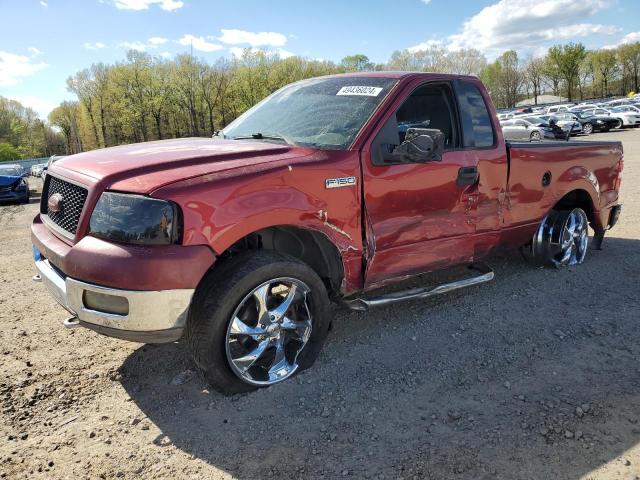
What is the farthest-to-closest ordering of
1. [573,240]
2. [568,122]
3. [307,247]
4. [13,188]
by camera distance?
[568,122] → [13,188] → [573,240] → [307,247]

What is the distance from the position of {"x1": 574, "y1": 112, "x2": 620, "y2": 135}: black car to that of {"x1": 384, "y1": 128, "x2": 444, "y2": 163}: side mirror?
36.9 metres

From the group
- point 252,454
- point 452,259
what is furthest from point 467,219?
point 252,454

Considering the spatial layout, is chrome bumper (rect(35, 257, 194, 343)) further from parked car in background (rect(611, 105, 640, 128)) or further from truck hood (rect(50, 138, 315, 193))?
parked car in background (rect(611, 105, 640, 128))

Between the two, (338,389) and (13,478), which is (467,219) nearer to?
(338,389)

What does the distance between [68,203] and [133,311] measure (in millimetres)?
976

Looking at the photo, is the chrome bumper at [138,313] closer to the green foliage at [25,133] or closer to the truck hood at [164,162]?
the truck hood at [164,162]

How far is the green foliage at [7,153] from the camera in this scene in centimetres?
8538

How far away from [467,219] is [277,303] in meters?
1.78

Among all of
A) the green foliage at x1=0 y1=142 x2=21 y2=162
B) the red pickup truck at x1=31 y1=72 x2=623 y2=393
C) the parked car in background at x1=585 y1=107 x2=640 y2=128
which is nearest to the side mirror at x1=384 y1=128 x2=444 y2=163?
the red pickup truck at x1=31 y1=72 x2=623 y2=393

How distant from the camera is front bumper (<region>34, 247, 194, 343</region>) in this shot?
2.64m

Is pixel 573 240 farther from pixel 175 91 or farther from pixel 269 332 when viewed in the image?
pixel 175 91

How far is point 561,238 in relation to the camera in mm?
5148

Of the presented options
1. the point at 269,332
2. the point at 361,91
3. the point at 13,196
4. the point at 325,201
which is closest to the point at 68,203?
the point at 269,332

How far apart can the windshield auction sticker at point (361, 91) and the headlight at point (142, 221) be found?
1784mm
